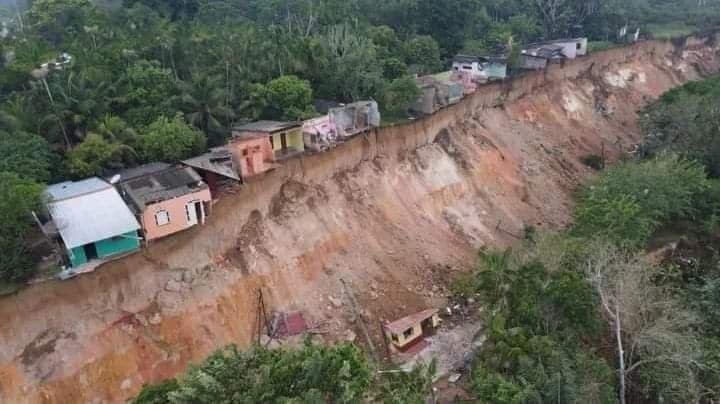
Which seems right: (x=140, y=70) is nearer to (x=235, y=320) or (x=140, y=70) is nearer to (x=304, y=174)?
(x=304, y=174)

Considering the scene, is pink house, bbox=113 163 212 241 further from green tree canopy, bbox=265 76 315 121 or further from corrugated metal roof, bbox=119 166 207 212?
green tree canopy, bbox=265 76 315 121

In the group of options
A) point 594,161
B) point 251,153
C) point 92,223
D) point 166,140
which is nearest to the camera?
point 92,223

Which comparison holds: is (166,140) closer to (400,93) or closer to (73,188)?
(73,188)

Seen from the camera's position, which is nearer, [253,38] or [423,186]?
[423,186]

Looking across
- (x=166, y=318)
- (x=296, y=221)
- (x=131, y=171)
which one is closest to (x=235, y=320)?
(x=166, y=318)

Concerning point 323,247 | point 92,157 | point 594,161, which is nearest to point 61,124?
point 92,157

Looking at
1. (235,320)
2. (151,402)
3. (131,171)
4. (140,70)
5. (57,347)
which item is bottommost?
(235,320)
